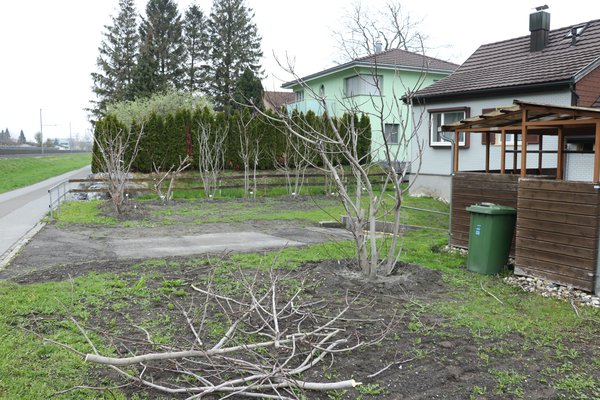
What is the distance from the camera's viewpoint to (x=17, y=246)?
1027cm

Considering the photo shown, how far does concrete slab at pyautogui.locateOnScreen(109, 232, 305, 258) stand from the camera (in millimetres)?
9742

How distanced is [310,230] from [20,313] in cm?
781

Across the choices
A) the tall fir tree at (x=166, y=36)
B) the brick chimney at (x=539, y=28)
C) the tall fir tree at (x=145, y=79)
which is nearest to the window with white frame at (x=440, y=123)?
the brick chimney at (x=539, y=28)

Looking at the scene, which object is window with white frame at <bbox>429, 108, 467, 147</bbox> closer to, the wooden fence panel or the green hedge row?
the green hedge row

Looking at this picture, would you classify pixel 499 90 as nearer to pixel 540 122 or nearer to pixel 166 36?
pixel 540 122

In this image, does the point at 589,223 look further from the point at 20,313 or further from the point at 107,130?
the point at 107,130

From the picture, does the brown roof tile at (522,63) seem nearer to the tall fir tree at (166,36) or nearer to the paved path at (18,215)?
the paved path at (18,215)

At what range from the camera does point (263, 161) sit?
2430cm

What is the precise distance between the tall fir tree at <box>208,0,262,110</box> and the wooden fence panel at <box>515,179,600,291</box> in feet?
134

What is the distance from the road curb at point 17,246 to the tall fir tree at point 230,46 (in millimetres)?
34734

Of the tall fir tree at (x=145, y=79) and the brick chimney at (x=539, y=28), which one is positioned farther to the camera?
the tall fir tree at (x=145, y=79)

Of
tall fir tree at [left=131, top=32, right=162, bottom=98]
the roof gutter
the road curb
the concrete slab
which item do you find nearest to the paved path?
the road curb

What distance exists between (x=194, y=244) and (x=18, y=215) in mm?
7609

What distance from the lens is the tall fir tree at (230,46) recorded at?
47.6 m
